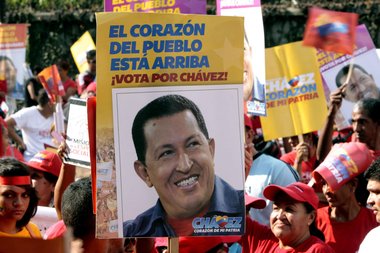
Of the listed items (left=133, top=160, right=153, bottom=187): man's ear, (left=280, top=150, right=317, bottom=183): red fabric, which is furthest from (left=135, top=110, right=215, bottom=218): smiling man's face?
(left=280, top=150, right=317, bottom=183): red fabric

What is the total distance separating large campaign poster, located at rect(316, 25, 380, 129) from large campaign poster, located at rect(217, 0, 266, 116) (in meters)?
1.49

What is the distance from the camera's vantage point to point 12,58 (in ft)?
45.1

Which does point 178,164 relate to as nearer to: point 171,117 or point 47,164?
point 171,117

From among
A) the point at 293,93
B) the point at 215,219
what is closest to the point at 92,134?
the point at 215,219

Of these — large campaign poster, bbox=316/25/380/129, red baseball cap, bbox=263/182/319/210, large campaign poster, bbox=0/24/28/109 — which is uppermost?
large campaign poster, bbox=0/24/28/109

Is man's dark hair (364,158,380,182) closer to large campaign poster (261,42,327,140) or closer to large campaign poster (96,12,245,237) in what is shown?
large campaign poster (96,12,245,237)

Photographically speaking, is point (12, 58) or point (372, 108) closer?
point (372, 108)

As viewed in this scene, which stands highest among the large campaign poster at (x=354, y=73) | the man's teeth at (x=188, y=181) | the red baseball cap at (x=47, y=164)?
the large campaign poster at (x=354, y=73)

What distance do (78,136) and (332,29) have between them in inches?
97.2

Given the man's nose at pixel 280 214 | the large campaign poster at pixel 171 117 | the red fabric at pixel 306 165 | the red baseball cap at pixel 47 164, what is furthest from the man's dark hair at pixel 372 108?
the large campaign poster at pixel 171 117

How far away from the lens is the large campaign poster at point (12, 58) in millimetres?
13398

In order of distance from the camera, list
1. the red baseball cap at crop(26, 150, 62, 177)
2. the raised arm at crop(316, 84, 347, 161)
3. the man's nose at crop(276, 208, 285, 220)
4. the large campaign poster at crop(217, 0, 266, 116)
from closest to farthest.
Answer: the man's nose at crop(276, 208, 285, 220) → the large campaign poster at crop(217, 0, 266, 116) → the red baseball cap at crop(26, 150, 62, 177) → the raised arm at crop(316, 84, 347, 161)

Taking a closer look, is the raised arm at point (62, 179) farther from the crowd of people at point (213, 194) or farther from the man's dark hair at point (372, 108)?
the man's dark hair at point (372, 108)

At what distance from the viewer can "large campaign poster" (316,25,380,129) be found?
9.55m
